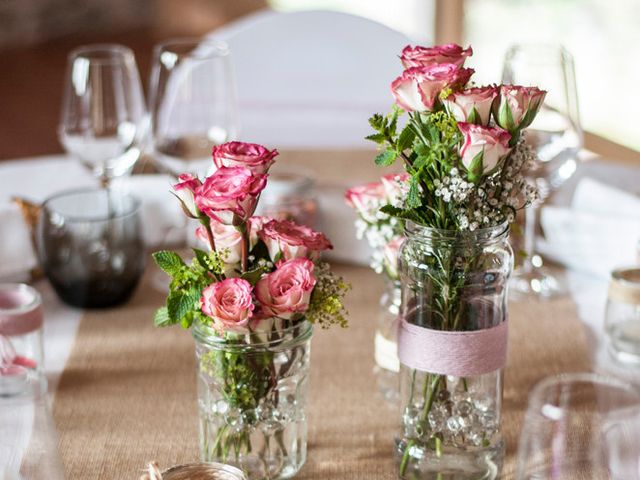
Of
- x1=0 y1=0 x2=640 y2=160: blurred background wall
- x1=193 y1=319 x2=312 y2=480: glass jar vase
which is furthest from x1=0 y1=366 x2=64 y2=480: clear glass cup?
x1=0 y1=0 x2=640 y2=160: blurred background wall

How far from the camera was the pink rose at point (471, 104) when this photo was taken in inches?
35.1

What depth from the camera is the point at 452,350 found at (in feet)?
3.13

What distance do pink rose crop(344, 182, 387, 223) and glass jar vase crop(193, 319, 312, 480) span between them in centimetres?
22

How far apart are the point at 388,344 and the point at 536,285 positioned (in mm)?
350

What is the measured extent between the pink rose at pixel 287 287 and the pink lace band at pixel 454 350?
111 millimetres

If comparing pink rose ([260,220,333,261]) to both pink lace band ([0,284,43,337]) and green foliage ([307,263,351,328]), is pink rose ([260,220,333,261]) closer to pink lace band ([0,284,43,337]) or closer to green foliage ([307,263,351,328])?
green foliage ([307,263,351,328])

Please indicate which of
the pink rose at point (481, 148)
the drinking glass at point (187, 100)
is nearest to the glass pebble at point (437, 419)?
the pink rose at point (481, 148)

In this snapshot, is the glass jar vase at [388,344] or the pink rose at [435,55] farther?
the glass jar vase at [388,344]

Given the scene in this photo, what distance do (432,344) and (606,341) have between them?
0.48 metres

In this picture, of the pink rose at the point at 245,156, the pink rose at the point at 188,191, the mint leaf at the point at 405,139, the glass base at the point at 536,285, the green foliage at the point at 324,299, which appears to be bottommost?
the glass base at the point at 536,285

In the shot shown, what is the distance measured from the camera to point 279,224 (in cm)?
98

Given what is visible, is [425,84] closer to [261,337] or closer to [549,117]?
[261,337]

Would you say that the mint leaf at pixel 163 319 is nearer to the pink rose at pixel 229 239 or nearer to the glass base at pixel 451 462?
the pink rose at pixel 229 239

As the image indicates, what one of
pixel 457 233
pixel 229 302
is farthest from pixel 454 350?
pixel 229 302
